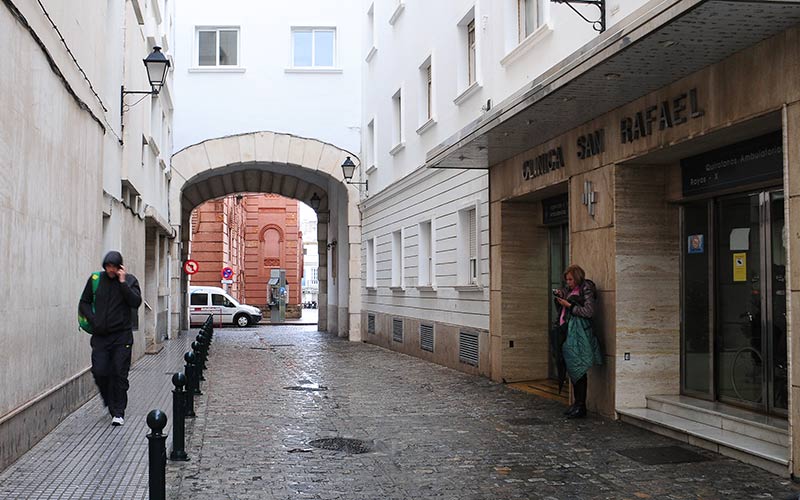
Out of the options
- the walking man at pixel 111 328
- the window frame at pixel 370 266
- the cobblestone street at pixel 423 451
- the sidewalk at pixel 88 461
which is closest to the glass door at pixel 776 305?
the cobblestone street at pixel 423 451

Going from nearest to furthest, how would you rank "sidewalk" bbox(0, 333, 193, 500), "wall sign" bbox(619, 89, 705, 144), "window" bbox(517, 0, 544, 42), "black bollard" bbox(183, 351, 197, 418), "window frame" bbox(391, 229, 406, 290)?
"sidewalk" bbox(0, 333, 193, 500), "wall sign" bbox(619, 89, 705, 144), "black bollard" bbox(183, 351, 197, 418), "window" bbox(517, 0, 544, 42), "window frame" bbox(391, 229, 406, 290)

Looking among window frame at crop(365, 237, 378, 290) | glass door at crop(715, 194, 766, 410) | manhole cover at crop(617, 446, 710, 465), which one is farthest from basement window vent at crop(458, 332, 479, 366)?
window frame at crop(365, 237, 378, 290)

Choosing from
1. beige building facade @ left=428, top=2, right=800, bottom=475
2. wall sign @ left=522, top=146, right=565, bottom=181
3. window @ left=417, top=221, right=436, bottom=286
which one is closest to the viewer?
beige building facade @ left=428, top=2, right=800, bottom=475

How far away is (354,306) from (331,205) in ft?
20.5

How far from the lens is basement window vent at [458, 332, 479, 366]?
1544 centimetres

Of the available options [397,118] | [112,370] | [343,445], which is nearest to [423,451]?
[343,445]

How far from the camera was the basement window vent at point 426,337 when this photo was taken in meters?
18.4

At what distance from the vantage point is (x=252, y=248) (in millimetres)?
57406

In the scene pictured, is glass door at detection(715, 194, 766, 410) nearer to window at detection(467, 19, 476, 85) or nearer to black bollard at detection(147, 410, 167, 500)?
black bollard at detection(147, 410, 167, 500)

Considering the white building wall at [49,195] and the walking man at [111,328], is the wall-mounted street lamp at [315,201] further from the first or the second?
the walking man at [111,328]

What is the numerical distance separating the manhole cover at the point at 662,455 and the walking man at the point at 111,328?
16.9 ft

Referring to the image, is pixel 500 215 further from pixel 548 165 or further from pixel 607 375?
pixel 607 375

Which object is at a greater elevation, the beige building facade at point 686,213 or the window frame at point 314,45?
the window frame at point 314,45

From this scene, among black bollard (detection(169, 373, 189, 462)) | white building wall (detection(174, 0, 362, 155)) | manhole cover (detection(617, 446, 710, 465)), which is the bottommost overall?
manhole cover (detection(617, 446, 710, 465))
